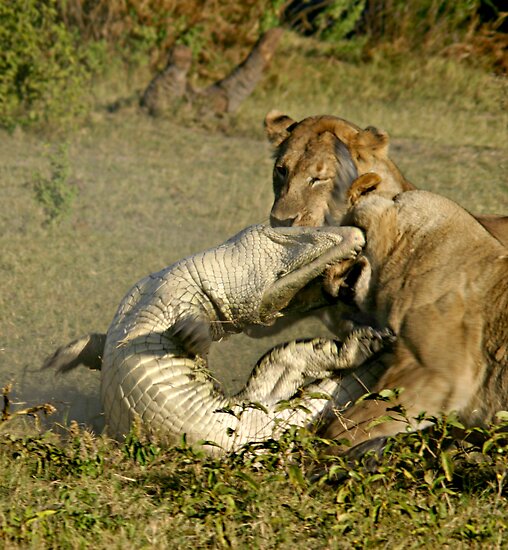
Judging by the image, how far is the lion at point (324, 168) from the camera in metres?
5.43

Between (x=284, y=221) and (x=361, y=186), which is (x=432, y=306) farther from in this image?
(x=284, y=221)

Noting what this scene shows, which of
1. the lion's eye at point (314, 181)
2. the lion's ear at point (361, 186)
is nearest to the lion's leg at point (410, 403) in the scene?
the lion's ear at point (361, 186)

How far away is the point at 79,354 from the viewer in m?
4.50

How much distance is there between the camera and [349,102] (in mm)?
11781

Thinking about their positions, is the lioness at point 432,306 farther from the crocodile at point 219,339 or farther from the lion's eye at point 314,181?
the lion's eye at point 314,181

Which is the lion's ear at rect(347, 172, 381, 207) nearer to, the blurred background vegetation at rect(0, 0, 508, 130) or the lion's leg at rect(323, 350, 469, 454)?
the lion's leg at rect(323, 350, 469, 454)

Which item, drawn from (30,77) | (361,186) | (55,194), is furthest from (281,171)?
(30,77)

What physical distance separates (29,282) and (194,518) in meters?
3.87

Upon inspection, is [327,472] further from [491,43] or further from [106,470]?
[491,43]

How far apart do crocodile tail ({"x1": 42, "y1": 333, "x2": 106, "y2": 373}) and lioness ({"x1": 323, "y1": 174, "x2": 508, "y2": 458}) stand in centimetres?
102

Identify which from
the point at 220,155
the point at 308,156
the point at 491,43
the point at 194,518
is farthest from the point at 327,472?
the point at 491,43

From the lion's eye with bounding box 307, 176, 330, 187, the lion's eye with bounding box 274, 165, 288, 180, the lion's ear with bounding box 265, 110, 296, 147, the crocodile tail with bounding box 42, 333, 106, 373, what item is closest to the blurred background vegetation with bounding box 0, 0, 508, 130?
the lion's ear with bounding box 265, 110, 296, 147

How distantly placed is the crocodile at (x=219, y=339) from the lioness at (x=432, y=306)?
0.36 ft

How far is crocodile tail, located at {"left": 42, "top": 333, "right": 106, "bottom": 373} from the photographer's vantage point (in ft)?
14.8
